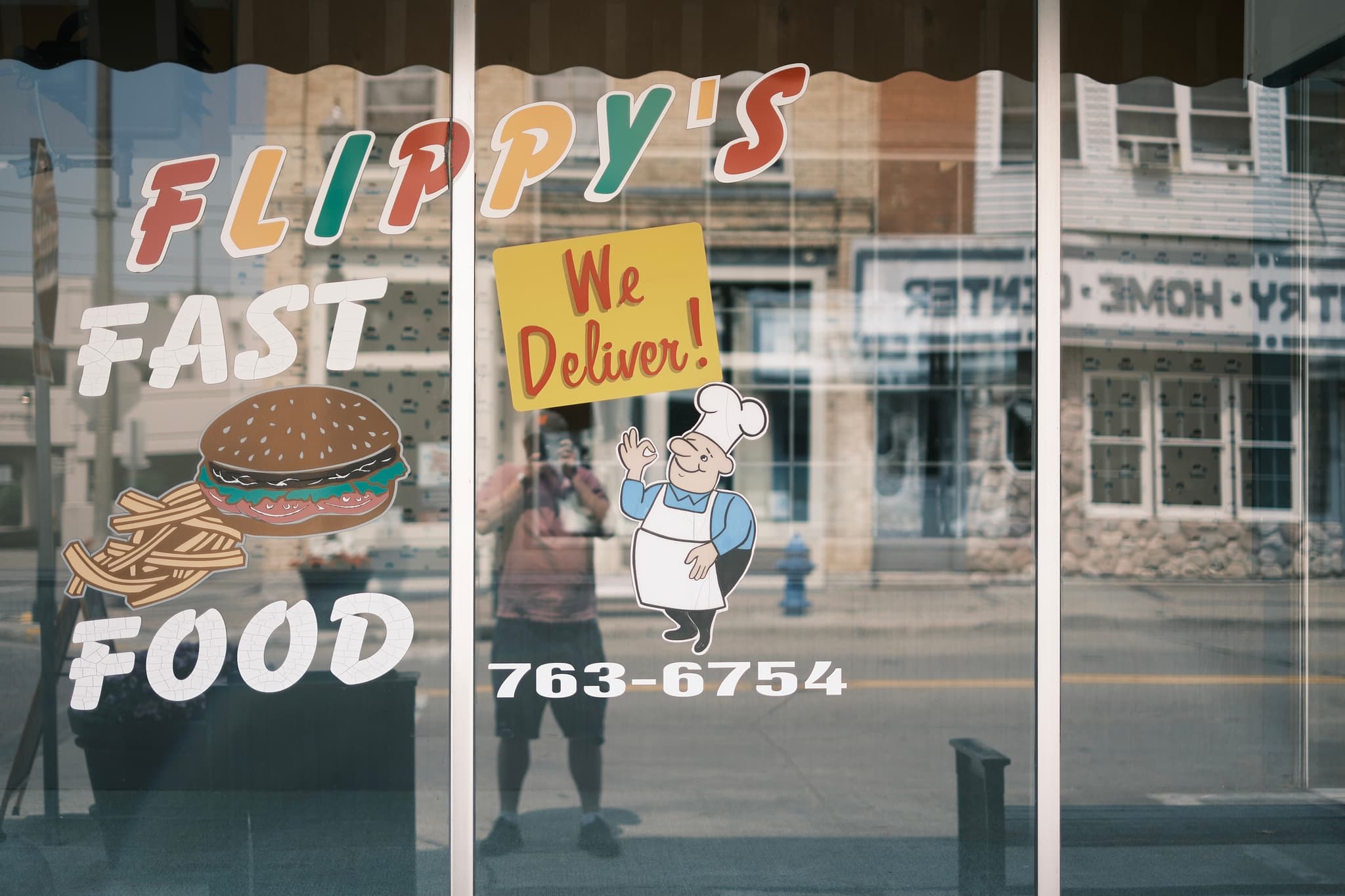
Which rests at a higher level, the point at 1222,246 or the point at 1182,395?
the point at 1222,246

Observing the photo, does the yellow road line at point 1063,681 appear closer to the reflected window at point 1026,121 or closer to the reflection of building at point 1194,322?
the reflection of building at point 1194,322

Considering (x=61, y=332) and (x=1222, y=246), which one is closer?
(x=61, y=332)

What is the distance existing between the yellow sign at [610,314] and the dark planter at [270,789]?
4.01 ft

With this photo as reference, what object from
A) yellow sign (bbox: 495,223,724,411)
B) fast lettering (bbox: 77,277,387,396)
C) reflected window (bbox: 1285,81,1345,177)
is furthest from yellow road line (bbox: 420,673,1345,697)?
reflected window (bbox: 1285,81,1345,177)

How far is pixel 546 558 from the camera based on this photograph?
4098 millimetres

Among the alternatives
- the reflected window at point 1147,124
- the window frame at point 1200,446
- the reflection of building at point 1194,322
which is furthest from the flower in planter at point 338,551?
the reflected window at point 1147,124

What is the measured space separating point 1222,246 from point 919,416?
4.44 ft

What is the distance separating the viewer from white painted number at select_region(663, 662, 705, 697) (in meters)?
4.09

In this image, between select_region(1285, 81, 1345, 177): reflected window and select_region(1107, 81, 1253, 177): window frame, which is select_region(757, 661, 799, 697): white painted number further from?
select_region(1285, 81, 1345, 177): reflected window

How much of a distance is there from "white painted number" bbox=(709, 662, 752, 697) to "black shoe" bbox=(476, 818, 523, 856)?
89 centimetres

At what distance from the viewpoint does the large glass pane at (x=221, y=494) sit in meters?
4.05

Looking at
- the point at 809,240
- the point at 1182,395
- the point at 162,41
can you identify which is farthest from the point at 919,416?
the point at 162,41

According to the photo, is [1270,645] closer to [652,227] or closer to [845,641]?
[845,641]

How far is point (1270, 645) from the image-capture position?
4.35m
